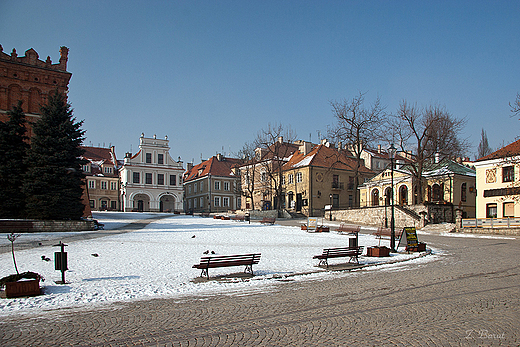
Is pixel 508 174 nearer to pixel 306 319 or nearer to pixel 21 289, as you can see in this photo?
pixel 306 319

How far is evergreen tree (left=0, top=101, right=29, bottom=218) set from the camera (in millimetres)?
26734

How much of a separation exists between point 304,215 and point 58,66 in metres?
33.4

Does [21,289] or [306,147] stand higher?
[306,147]

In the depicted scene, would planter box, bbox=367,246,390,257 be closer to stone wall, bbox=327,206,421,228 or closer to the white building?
stone wall, bbox=327,206,421,228

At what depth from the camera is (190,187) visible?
257ft

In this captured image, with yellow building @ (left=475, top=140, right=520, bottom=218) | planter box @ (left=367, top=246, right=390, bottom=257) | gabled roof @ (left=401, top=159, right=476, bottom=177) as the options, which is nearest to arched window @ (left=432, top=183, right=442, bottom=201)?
gabled roof @ (left=401, top=159, right=476, bottom=177)

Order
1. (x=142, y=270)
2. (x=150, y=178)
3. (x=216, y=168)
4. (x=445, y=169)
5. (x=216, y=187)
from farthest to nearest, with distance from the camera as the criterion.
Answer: (x=216, y=168) < (x=216, y=187) < (x=150, y=178) < (x=445, y=169) < (x=142, y=270)

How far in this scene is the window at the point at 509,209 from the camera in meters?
34.2

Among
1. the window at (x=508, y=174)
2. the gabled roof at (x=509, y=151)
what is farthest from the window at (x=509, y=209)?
the gabled roof at (x=509, y=151)

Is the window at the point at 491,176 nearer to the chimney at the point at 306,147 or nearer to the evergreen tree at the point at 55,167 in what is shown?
the chimney at the point at 306,147

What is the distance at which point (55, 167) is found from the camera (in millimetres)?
27656

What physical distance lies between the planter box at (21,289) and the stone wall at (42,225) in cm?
1791

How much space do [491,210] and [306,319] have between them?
35.7 m

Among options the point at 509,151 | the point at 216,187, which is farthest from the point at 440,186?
the point at 216,187
